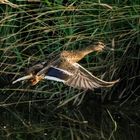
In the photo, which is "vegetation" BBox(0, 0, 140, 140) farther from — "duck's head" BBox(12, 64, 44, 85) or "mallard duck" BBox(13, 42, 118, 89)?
"duck's head" BBox(12, 64, 44, 85)

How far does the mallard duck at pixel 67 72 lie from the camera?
4926 millimetres

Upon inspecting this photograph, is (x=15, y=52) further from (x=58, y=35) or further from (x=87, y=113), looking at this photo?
(x=87, y=113)

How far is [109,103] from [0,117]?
104 centimetres

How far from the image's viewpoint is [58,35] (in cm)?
628

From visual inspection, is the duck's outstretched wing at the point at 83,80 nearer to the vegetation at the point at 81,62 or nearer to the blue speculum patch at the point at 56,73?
the blue speculum patch at the point at 56,73

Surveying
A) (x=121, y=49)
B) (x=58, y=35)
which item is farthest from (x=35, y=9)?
(x=121, y=49)

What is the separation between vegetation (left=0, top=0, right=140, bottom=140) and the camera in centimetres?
600

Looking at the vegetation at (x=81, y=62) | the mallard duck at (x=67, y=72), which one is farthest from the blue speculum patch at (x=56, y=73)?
the vegetation at (x=81, y=62)

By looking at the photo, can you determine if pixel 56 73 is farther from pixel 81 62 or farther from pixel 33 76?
pixel 81 62

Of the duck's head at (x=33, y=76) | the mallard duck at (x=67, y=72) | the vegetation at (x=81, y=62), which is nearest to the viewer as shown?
the duck's head at (x=33, y=76)

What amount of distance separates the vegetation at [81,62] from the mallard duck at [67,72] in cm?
78

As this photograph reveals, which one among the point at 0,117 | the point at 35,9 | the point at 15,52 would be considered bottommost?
the point at 0,117

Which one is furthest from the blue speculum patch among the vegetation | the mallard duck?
the vegetation

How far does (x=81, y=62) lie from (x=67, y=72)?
1314 millimetres
